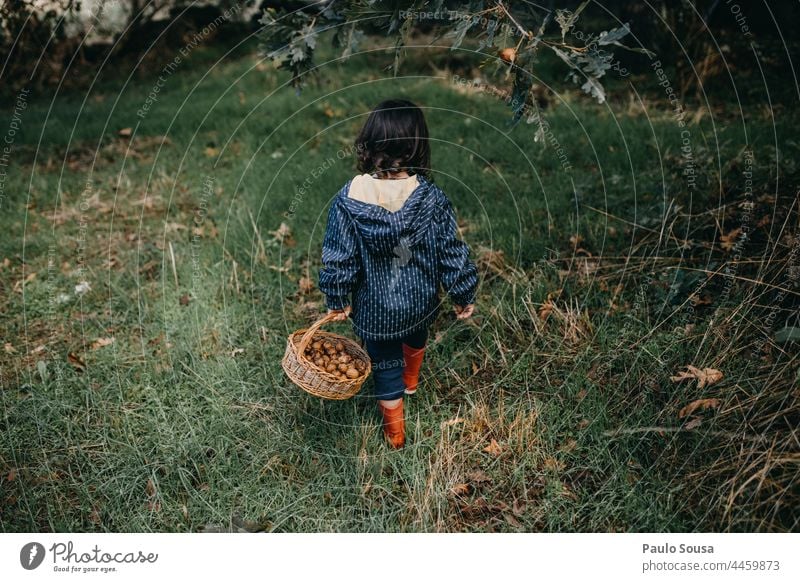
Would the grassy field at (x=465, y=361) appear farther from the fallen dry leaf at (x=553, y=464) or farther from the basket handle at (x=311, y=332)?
the basket handle at (x=311, y=332)

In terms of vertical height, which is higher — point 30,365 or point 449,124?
point 449,124

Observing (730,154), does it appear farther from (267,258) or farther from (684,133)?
(267,258)

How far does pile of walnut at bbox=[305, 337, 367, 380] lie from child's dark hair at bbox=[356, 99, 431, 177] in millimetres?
866

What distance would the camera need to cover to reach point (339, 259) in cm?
231

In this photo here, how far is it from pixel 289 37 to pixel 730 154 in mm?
3393

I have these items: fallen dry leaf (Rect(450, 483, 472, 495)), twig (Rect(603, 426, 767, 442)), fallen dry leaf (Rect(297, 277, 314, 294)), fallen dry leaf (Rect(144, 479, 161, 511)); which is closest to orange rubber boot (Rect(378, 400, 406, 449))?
fallen dry leaf (Rect(450, 483, 472, 495))

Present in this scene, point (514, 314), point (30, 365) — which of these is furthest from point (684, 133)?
point (30, 365)

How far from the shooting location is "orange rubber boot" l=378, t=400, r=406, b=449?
255cm

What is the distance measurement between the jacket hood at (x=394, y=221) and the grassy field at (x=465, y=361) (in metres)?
0.89

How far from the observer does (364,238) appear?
7.41 ft
